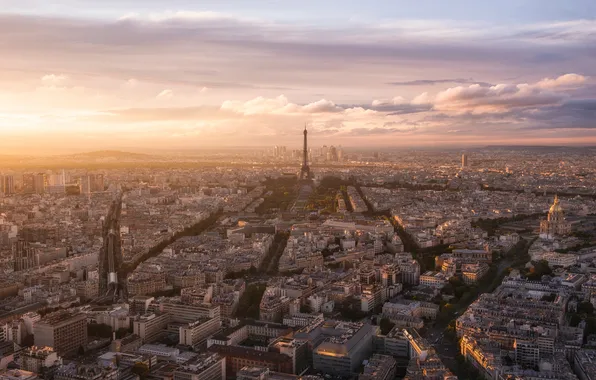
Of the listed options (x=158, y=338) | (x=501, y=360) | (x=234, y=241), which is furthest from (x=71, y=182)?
(x=501, y=360)

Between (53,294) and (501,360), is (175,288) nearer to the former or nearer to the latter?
(53,294)

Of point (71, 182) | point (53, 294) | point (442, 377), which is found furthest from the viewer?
point (71, 182)

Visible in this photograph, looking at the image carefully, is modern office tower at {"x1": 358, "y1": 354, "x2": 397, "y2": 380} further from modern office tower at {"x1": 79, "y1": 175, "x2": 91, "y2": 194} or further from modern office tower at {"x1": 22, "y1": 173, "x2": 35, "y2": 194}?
modern office tower at {"x1": 22, "y1": 173, "x2": 35, "y2": 194}

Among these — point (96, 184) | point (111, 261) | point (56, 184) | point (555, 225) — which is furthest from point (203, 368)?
point (56, 184)

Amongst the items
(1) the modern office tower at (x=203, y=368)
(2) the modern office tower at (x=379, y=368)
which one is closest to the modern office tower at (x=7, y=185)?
(1) the modern office tower at (x=203, y=368)

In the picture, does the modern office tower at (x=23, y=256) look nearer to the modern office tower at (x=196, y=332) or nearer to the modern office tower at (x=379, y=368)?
the modern office tower at (x=196, y=332)

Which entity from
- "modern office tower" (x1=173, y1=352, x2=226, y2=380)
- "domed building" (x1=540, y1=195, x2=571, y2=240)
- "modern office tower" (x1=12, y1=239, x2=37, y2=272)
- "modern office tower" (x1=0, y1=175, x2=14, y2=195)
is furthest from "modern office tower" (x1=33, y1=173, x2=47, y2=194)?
"modern office tower" (x1=173, y1=352, x2=226, y2=380)
